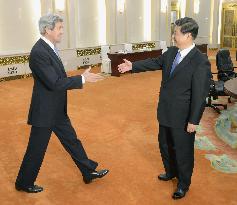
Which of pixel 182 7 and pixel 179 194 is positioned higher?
pixel 182 7

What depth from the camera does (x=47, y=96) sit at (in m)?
2.96

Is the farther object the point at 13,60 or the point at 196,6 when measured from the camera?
the point at 196,6

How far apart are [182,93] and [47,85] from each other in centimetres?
125

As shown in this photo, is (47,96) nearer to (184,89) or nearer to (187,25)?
(184,89)

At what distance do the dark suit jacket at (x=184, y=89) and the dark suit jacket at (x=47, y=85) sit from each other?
0.84 m

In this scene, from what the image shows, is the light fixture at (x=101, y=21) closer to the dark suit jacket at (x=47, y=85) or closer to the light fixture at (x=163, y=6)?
the light fixture at (x=163, y=6)

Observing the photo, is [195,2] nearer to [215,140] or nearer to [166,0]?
[166,0]

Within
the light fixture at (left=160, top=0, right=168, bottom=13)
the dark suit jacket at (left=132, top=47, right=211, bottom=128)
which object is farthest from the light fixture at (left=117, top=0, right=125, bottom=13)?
the dark suit jacket at (left=132, top=47, right=211, bottom=128)

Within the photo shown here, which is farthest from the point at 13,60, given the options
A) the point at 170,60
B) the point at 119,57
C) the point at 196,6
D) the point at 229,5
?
the point at 229,5

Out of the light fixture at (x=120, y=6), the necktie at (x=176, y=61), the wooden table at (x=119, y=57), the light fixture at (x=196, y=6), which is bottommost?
the wooden table at (x=119, y=57)

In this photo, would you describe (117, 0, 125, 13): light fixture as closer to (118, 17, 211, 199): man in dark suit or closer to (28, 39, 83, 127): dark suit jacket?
(118, 17, 211, 199): man in dark suit

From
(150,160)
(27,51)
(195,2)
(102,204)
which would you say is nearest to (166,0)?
(195,2)

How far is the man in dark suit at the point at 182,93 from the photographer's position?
9.27 feet

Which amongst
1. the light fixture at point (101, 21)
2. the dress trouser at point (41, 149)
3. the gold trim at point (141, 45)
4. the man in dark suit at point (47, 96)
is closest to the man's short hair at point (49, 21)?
the man in dark suit at point (47, 96)
